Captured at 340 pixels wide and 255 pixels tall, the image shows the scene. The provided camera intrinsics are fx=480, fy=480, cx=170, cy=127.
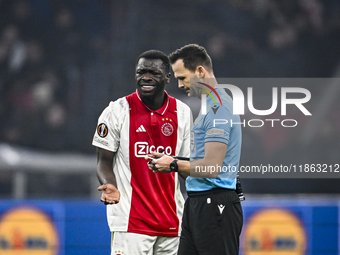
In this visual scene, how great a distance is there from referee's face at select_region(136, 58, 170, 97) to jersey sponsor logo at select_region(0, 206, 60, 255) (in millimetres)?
2471

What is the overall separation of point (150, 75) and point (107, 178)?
67 centimetres

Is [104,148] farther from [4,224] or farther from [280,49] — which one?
[280,49]

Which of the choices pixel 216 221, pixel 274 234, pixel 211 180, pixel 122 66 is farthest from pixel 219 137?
pixel 122 66

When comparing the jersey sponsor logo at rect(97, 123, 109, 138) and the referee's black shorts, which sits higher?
the jersey sponsor logo at rect(97, 123, 109, 138)

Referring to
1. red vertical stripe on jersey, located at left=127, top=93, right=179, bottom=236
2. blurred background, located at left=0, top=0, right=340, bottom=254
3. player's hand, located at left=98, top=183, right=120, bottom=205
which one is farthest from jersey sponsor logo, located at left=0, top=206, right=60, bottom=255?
player's hand, located at left=98, top=183, right=120, bottom=205

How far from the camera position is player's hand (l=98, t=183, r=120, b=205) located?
9.06 feet

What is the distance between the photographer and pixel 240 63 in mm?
7867

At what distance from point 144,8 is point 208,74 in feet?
18.1

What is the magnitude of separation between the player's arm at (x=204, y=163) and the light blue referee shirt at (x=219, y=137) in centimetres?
2

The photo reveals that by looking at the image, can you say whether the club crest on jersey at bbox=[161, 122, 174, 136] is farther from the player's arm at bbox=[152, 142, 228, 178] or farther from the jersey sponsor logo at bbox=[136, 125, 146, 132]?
the player's arm at bbox=[152, 142, 228, 178]

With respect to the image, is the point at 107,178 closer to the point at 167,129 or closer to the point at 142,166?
the point at 142,166

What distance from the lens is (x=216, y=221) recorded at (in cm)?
261

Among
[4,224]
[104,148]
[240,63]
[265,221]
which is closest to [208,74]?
[104,148]

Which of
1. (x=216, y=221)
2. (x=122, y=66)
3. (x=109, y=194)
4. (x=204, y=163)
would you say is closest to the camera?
(x=204, y=163)
